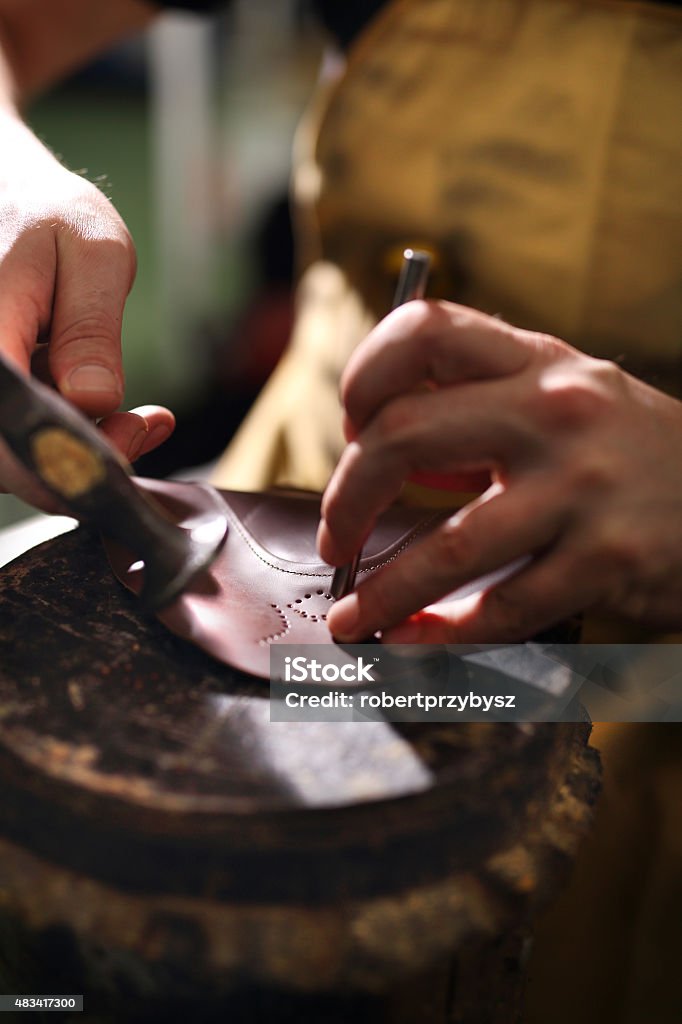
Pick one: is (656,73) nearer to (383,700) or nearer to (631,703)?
(631,703)

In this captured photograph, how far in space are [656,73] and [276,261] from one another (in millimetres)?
2190

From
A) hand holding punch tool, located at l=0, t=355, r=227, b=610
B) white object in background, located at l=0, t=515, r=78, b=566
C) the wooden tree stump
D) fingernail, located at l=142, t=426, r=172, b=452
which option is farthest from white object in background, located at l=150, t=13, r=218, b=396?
the wooden tree stump

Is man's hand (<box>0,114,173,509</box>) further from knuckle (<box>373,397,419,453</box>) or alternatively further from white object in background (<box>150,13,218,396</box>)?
white object in background (<box>150,13,218,396</box>)

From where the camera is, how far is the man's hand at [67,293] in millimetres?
681

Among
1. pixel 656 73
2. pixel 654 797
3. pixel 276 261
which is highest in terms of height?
pixel 656 73

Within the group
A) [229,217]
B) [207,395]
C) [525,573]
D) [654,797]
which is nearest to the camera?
[525,573]

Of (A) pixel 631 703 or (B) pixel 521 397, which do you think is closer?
(B) pixel 521 397

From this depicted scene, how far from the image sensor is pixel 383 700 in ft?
1.81

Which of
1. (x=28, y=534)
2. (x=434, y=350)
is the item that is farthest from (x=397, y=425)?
(x=28, y=534)

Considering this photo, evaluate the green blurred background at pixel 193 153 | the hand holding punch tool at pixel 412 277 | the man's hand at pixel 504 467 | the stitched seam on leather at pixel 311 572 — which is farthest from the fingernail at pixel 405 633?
the green blurred background at pixel 193 153

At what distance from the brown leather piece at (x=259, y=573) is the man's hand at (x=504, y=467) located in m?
0.07

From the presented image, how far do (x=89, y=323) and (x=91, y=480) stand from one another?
0.25 meters

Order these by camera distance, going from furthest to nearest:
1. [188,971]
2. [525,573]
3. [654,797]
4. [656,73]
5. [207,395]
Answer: [207,395], [656,73], [654,797], [525,573], [188,971]

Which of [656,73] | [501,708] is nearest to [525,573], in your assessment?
[501,708]
